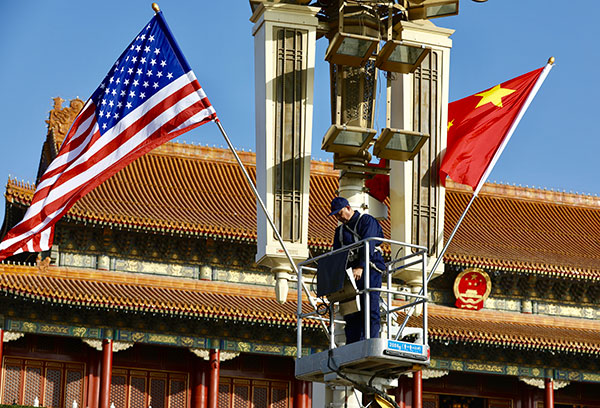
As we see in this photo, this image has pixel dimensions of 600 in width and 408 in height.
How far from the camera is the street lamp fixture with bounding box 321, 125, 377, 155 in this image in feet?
41.6

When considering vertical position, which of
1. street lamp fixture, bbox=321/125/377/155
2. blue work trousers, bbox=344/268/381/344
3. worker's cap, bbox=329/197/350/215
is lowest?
blue work trousers, bbox=344/268/381/344

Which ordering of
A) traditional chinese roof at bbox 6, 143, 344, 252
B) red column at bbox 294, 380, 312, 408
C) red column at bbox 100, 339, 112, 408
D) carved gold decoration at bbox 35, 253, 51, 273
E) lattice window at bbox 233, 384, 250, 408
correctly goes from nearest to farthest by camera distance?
red column at bbox 100, 339, 112, 408 → carved gold decoration at bbox 35, 253, 51, 273 → traditional chinese roof at bbox 6, 143, 344, 252 → red column at bbox 294, 380, 312, 408 → lattice window at bbox 233, 384, 250, 408

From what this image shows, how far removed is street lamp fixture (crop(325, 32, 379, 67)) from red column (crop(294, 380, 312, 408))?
59.8 feet

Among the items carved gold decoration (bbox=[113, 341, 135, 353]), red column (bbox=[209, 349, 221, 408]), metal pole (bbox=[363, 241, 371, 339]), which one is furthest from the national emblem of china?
metal pole (bbox=[363, 241, 371, 339])

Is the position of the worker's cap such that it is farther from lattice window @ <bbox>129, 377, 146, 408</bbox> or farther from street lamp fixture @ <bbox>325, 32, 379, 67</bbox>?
lattice window @ <bbox>129, 377, 146, 408</bbox>

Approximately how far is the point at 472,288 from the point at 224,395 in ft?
24.2

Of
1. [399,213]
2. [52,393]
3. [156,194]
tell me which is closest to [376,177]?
[399,213]

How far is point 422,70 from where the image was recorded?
1411cm

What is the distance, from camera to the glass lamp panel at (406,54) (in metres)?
13.1

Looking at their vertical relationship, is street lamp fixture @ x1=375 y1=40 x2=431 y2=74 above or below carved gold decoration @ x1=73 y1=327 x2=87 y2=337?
above

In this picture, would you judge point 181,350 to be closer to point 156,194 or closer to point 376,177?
point 156,194

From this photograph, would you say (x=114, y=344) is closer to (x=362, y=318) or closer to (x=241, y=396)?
(x=241, y=396)

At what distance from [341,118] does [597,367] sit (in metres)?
22.0

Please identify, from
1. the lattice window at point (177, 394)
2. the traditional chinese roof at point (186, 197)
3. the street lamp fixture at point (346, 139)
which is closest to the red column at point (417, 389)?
the traditional chinese roof at point (186, 197)
